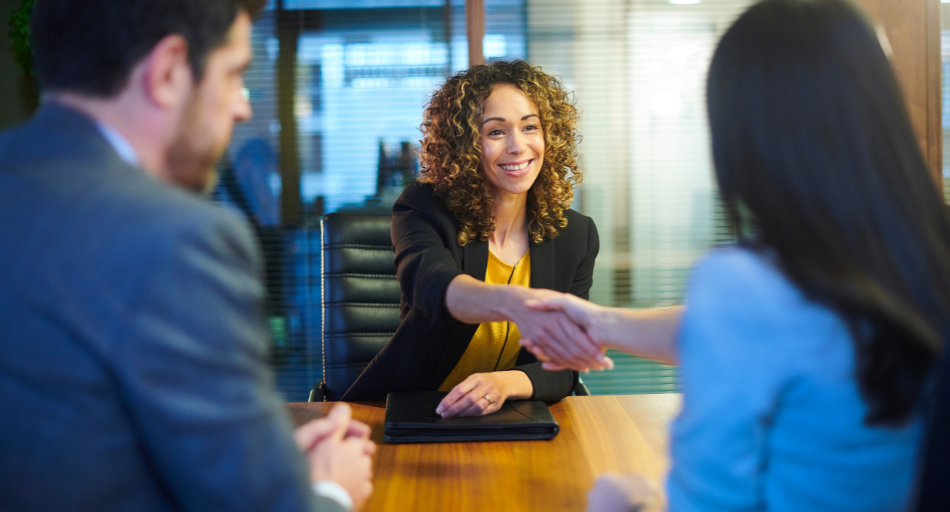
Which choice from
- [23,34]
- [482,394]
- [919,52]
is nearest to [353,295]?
[482,394]

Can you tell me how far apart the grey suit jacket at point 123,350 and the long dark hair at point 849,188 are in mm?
522

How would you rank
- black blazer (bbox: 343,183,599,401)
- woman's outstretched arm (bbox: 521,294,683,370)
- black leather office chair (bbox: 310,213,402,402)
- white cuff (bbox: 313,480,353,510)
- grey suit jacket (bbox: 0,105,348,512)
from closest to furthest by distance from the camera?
1. grey suit jacket (bbox: 0,105,348,512)
2. white cuff (bbox: 313,480,353,510)
3. woman's outstretched arm (bbox: 521,294,683,370)
4. black blazer (bbox: 343,183,599,401)
5. black leather office chair (bbox: 310,213,402,402)

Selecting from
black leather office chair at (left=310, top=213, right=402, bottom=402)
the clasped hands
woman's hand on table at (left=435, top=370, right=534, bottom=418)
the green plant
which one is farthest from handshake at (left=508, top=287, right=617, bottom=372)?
the green plant

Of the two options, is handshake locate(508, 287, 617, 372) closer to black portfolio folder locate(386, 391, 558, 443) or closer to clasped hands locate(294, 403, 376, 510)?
black portfolio folder locate(386, 391, 558, 443)

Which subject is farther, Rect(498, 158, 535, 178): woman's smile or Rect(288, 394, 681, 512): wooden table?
Rect(498, 158, 535, 178): woman's smile

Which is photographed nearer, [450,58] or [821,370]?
[821,370]

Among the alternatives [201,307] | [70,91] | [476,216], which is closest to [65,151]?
[70,91]

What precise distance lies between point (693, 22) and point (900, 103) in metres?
2.73

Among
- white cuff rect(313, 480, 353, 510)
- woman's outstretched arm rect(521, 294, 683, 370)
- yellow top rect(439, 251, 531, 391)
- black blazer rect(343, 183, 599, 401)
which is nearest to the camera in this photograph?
white cuff rect(313, 480, 353, 510)

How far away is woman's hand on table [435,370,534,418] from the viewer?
1322mm

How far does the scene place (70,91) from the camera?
66cm

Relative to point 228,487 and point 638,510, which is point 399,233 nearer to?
point 638,510

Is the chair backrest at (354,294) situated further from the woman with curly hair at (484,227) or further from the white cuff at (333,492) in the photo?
the white cuff at (333,492)

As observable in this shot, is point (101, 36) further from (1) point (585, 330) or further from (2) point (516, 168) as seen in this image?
(2) point (516, 168)
